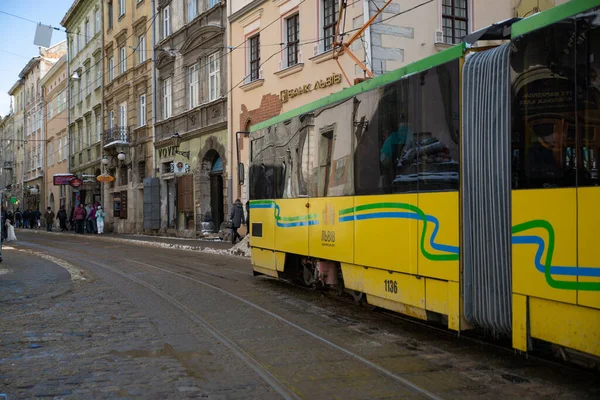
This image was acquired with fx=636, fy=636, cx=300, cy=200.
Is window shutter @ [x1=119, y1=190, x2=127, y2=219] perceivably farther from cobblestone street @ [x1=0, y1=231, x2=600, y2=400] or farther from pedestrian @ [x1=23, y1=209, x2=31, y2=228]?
cobblestone street @ [x1=0, y1=231, x2=600, y2=400]

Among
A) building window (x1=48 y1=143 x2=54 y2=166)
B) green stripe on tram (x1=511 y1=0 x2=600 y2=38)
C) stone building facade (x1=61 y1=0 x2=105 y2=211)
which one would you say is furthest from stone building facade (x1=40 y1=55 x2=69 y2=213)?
green stripe on tram (x1=511 y1=0 x2=600 y2=38)

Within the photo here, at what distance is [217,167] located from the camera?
27.4m

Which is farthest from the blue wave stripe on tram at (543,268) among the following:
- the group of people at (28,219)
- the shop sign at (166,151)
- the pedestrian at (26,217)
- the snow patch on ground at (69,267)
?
the pedestrian at (26,217)

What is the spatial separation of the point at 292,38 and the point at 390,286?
51.7 ft

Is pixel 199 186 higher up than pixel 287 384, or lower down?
higher up

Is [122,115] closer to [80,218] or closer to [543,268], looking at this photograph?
[80,218]

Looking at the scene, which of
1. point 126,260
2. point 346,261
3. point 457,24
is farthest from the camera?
point 457,24

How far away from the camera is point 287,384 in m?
5.17

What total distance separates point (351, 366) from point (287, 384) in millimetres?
757

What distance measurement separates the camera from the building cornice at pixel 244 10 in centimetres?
2295

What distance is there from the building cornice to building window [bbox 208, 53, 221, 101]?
226 centimetres

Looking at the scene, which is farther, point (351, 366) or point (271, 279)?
point (271, 279)

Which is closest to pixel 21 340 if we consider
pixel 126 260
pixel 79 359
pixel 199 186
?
pixel 79 359

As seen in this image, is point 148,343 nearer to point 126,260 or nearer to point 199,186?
point 126,260
